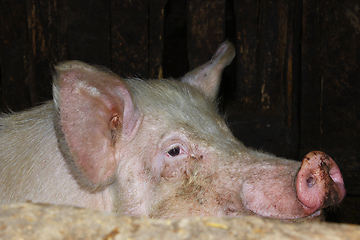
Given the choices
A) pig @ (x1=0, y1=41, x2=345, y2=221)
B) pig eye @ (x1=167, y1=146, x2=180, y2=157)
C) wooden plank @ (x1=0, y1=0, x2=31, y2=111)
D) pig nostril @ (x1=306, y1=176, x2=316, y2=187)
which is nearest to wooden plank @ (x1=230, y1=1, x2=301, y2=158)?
pig @ (x1=0, y1=41, x2=345, y2=221)

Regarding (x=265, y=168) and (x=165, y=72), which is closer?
(x=265, y=168)

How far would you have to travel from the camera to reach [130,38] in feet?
12.6

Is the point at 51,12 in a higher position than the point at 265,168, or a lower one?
higher

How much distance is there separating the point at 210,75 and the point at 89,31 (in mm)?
1694

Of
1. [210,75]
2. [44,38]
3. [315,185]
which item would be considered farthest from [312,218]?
[44,38]

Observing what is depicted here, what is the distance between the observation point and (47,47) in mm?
3760

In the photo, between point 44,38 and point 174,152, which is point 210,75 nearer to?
point 174,152

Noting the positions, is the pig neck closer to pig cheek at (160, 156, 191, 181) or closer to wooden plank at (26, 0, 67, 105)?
pig cheek at (160, 156, 191, 181)

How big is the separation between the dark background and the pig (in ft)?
5.31

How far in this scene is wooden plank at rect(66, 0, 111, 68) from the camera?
3.71 meters

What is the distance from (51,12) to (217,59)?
81.1 inches

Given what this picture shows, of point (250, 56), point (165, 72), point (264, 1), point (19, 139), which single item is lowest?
point (165, 72)

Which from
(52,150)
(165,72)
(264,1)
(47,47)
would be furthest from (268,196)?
(165,72)

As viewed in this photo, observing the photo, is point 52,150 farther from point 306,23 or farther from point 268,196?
point 306,23
